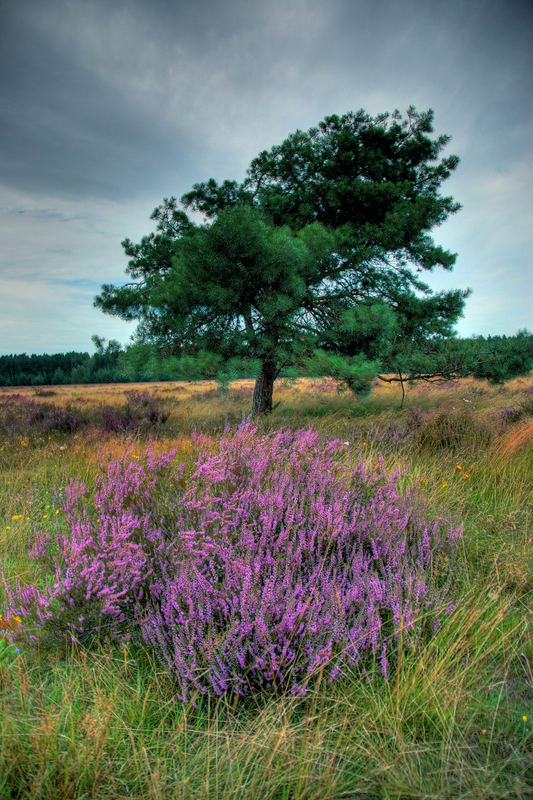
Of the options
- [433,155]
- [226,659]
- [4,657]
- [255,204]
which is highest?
[433,155]

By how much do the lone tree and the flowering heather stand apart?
4.69 metres

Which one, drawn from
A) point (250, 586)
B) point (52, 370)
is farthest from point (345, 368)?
point (52, 370)

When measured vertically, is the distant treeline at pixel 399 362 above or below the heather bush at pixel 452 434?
above

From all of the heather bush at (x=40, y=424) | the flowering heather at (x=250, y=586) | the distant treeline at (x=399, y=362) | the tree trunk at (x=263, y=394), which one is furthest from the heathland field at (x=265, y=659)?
the tree trunk at (x=263, y=394)

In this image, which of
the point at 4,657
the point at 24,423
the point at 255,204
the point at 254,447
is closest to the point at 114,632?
the point at 4,657

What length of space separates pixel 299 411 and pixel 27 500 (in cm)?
905

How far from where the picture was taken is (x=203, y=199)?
9852mm

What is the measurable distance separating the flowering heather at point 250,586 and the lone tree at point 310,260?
4.69 meters

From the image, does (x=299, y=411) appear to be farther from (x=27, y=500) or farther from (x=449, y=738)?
(x=449, y=738)

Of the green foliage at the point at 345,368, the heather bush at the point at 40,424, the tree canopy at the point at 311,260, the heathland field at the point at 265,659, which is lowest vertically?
the heathland field at the point at 265,659

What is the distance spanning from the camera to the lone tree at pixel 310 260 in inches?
275

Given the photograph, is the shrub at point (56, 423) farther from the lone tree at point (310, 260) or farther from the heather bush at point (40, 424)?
the lone tree at point (310, 260)

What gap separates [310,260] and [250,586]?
6.65 meters

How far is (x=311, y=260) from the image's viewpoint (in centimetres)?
721
